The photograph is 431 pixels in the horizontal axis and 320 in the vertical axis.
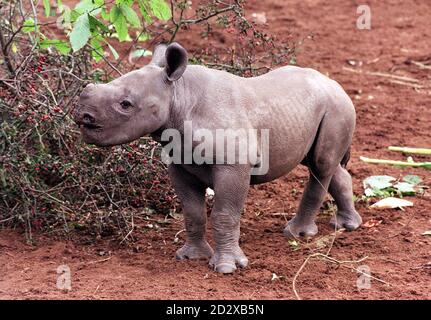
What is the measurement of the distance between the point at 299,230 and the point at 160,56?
1.69 metres

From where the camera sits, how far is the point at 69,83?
6.61m

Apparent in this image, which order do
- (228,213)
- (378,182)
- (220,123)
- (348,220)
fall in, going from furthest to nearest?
(378,182)
(348,220)
(228,213)
(220,123)

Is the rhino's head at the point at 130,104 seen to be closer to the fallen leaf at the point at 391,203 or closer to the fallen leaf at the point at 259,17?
the fallen leaf at the point at 391,203

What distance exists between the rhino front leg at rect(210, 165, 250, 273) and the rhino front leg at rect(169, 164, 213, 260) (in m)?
0.21

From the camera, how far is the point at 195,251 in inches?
221

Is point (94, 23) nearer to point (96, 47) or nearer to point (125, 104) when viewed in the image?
point (96, 47)

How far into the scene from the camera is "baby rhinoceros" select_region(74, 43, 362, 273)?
16.2 feet

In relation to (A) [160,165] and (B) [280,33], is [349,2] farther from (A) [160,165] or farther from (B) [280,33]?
(A) [160,165]

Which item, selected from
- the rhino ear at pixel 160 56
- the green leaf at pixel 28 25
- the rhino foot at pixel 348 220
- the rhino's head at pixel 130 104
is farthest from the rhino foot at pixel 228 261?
the green leaf at pixel 28 25

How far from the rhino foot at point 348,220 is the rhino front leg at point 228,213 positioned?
3.48 feet

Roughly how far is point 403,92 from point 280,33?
6.82ft

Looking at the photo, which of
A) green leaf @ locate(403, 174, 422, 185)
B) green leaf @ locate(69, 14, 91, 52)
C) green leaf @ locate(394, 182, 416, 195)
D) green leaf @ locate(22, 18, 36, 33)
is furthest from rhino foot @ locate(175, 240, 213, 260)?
green leaf @ locate(403, 174, 422, 185)

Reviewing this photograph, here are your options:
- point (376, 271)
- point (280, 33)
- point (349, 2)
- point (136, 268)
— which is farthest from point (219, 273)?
point (349, 2)

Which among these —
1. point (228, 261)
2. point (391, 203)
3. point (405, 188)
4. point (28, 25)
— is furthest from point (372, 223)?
point (28, 25)
